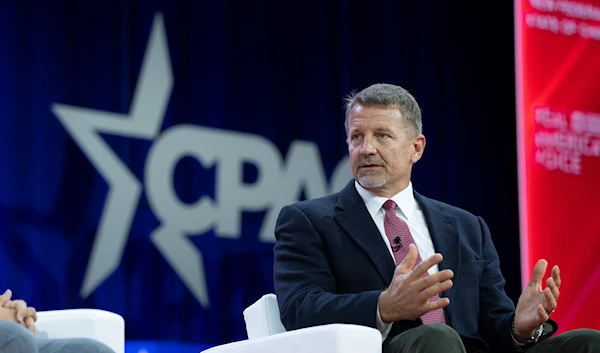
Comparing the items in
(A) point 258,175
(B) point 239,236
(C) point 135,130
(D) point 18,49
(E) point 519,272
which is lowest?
(E) point 519,272

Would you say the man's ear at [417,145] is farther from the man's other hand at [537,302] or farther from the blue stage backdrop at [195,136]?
the blue stage backdrop at [195,136]

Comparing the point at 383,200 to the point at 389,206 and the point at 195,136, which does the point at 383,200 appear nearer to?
the point at 389,206

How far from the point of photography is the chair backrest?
2.42 m

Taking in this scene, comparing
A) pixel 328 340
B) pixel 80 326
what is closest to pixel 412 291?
pixel 328 340

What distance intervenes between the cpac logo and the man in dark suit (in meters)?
2.03

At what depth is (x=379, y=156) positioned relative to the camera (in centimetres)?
262

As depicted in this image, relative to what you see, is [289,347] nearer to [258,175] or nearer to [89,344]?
[89,344]

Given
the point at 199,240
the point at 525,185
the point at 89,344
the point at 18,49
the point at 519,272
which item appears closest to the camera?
the point at 89,344

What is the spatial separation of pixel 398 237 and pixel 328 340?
599 millimetres

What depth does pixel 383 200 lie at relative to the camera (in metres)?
2.61

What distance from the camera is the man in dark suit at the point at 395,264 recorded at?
7.22 ft

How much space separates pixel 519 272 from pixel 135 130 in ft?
8.55

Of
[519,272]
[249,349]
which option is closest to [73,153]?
[249,349]

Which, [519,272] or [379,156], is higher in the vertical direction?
[379,156]
